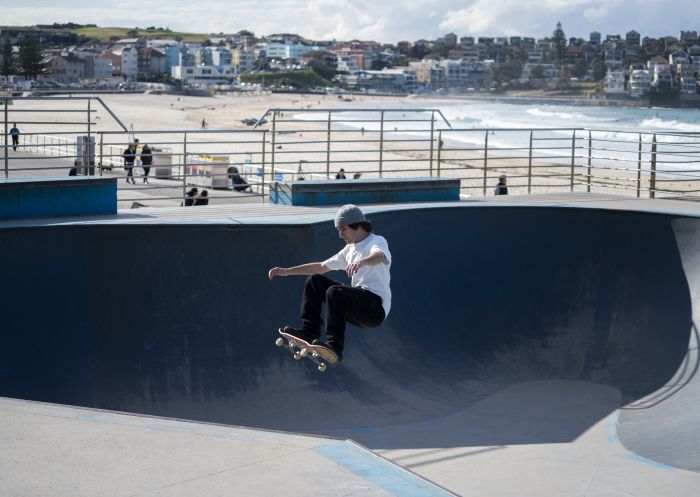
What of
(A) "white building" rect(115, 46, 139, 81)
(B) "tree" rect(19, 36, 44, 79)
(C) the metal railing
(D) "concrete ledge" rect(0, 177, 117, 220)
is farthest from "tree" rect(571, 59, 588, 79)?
(D) "concrete ledge" rect(0, 177, 117, 220)

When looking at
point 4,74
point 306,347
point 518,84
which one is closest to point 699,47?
point 518,84

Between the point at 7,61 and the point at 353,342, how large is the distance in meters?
12.3

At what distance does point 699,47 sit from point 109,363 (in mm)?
158803

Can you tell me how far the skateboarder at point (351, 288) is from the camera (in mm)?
6207

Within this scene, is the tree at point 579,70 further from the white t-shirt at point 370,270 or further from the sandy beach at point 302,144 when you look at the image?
the white t-shirt at point 370,270

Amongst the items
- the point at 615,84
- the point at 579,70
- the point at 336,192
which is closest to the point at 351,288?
the point at 336,192

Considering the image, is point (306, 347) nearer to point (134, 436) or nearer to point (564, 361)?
point (134, 436)

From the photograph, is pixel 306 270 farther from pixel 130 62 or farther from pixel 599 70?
pixel 599 70

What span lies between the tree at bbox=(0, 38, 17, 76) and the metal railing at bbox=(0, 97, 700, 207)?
3.76ft

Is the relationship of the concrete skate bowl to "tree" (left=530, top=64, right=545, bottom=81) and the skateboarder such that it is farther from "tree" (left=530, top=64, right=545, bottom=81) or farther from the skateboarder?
"tree" (left=530, top=64, right=545, bottom=81)

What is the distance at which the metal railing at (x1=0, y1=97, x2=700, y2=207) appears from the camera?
1241 centimetres

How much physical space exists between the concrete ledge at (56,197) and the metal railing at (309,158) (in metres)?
0.27

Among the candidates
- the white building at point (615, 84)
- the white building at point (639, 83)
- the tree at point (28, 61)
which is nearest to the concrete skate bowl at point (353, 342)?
the tree at point (28, 61)

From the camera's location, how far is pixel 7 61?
18.7 metres
